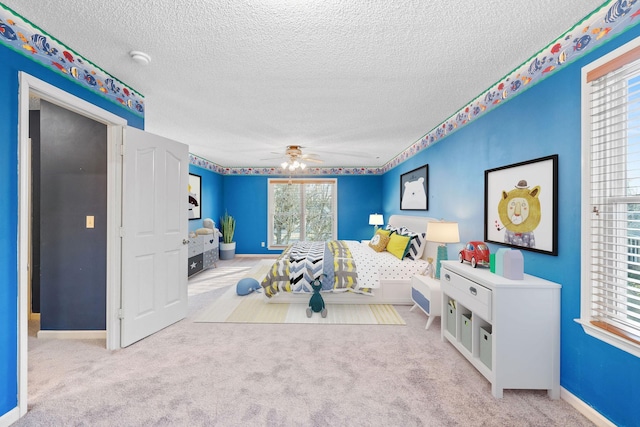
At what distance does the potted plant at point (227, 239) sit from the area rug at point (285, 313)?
3.09m

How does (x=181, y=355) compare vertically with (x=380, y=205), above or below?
below

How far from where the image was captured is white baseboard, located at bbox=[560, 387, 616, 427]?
1.64 m

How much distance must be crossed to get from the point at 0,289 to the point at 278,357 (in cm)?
191

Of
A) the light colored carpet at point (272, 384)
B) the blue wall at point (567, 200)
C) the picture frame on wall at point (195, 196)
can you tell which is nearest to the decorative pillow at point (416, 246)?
the blue wall at point (567, 200)

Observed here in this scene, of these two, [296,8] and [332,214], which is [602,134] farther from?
[332,214]

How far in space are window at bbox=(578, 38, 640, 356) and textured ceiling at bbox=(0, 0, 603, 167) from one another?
1.50 ft

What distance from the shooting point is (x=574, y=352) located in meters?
1.82

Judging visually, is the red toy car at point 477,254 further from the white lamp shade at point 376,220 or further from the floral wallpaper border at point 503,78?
the white lamp shade at point 376,220

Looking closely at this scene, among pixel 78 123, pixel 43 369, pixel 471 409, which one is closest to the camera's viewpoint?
pixel 471 409

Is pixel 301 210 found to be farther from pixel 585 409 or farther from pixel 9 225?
pixel 585 409

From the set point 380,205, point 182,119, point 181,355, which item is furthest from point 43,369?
point 380,205

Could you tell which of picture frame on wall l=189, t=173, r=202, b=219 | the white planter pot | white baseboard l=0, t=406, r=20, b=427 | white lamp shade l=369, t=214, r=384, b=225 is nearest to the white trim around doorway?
white baseboard l=0, t=406, r=20, b=427

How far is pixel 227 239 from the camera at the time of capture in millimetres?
7129

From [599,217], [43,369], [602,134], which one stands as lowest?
[43,369]
